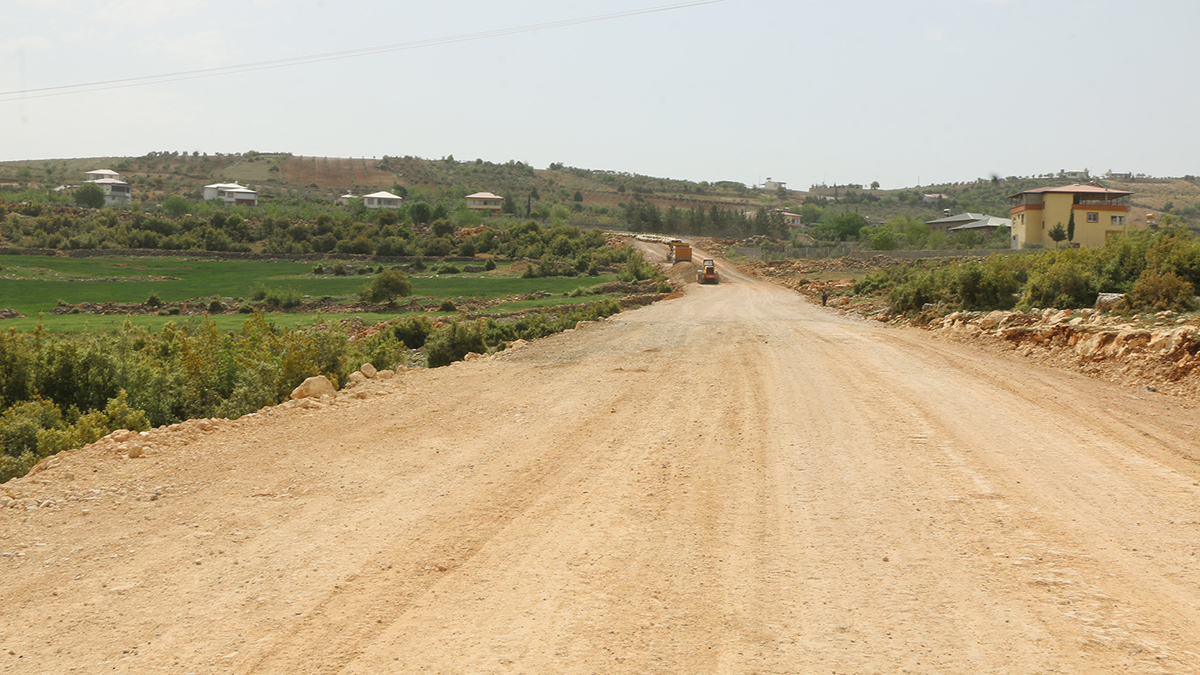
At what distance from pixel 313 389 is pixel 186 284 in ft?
199

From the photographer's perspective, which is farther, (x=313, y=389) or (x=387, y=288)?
(x=387, y=288)

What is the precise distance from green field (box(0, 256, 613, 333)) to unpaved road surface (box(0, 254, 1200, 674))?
118 ft

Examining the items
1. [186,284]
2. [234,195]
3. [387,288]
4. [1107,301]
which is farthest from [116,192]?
[1107,301]

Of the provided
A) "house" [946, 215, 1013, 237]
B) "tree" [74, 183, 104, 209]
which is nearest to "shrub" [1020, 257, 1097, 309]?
"house" [946, 215, 1013, 237]

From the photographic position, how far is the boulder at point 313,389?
12.5 metres

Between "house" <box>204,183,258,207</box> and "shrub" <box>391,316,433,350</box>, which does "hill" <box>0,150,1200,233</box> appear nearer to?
"house" <box>204,183,258,207</box>

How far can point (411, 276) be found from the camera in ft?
244

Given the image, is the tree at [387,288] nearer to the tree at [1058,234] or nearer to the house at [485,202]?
the tree at [1058,234]

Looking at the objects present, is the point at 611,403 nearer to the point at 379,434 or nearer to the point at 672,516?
the point at 379,434

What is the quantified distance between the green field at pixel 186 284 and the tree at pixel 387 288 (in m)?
1.57

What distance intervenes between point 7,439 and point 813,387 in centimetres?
1310

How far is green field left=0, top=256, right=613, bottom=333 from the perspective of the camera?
4775 cm

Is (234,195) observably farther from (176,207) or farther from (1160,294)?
(1160,294)

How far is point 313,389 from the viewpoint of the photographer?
12.7 m
